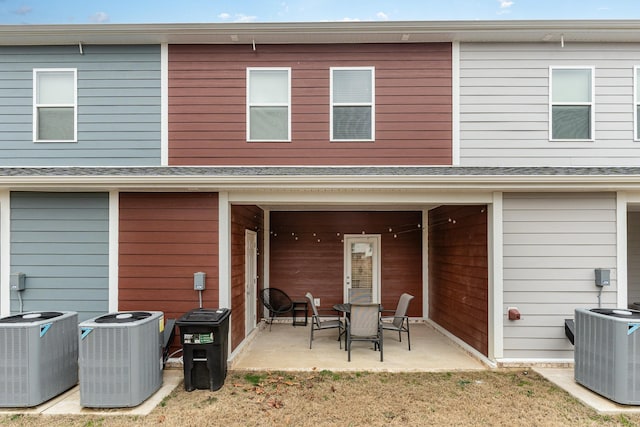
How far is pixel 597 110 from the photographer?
521cm

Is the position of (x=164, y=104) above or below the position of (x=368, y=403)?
above

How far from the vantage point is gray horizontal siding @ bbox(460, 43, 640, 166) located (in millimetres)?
5199

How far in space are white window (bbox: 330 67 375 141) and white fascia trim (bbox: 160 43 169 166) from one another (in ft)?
7.90

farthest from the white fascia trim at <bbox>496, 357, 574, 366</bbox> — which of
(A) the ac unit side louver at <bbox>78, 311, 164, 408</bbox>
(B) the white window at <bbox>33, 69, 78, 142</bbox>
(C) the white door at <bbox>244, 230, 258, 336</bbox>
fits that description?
(B) the white window at <bbox>33, 69, 78, 142</bbox>

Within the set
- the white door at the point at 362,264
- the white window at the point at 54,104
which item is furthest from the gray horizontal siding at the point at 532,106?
the white window at the point at 54,104

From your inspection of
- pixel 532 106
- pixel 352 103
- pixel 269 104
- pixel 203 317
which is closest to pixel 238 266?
pixel 203 317

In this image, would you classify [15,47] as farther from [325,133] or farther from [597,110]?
[597,110]

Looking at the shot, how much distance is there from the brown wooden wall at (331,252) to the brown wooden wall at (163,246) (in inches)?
117

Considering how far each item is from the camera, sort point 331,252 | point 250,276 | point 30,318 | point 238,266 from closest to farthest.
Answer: point 30,318 → point 238,266 → point 250,276 → point 331,252

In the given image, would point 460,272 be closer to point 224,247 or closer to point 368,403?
point 368,403

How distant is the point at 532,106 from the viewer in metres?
5.23

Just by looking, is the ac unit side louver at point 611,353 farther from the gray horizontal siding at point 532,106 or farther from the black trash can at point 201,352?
the black trash can at point 201,352

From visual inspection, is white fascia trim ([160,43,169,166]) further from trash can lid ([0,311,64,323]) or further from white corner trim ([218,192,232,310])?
trash can lid ([0,311,64,323])

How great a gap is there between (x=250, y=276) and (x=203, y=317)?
227cm
